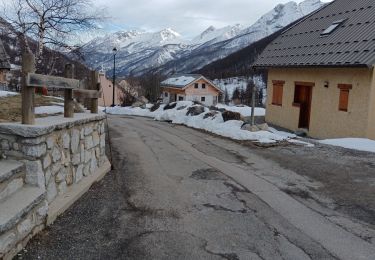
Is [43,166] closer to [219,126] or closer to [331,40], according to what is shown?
[219,126]

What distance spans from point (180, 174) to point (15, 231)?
4.66 meters

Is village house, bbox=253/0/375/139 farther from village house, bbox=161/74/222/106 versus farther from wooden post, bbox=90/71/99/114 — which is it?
village house, bbox=161/74/222/106

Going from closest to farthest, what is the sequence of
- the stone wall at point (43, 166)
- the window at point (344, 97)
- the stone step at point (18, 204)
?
1. the stone step at point (18, 204)
2. the stone wall at point (43, 166)
3. the window at point (344, 97)

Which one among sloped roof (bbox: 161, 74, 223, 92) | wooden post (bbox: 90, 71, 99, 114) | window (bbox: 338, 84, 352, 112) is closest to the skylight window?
window (bbox: 338, 84, 352, 112)

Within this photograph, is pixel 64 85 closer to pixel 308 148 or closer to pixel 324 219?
pixel 324 219

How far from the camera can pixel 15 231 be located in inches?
172

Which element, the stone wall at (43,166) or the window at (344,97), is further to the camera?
the window at (344,97)

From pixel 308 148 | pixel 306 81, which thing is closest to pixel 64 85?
pixel 308 148

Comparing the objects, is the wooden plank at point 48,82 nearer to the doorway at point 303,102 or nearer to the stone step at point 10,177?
the stone step at point 10,177

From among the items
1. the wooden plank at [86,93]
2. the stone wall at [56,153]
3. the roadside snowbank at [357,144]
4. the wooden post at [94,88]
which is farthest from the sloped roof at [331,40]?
the stone wall at [56,153]

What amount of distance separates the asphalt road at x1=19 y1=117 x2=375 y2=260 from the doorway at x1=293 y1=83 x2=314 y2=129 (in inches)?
326

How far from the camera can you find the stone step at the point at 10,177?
184 inches

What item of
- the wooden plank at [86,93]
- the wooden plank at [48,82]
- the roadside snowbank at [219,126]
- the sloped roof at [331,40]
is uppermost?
the sloped roof at [331,40]

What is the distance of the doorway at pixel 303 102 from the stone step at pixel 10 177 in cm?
1533
